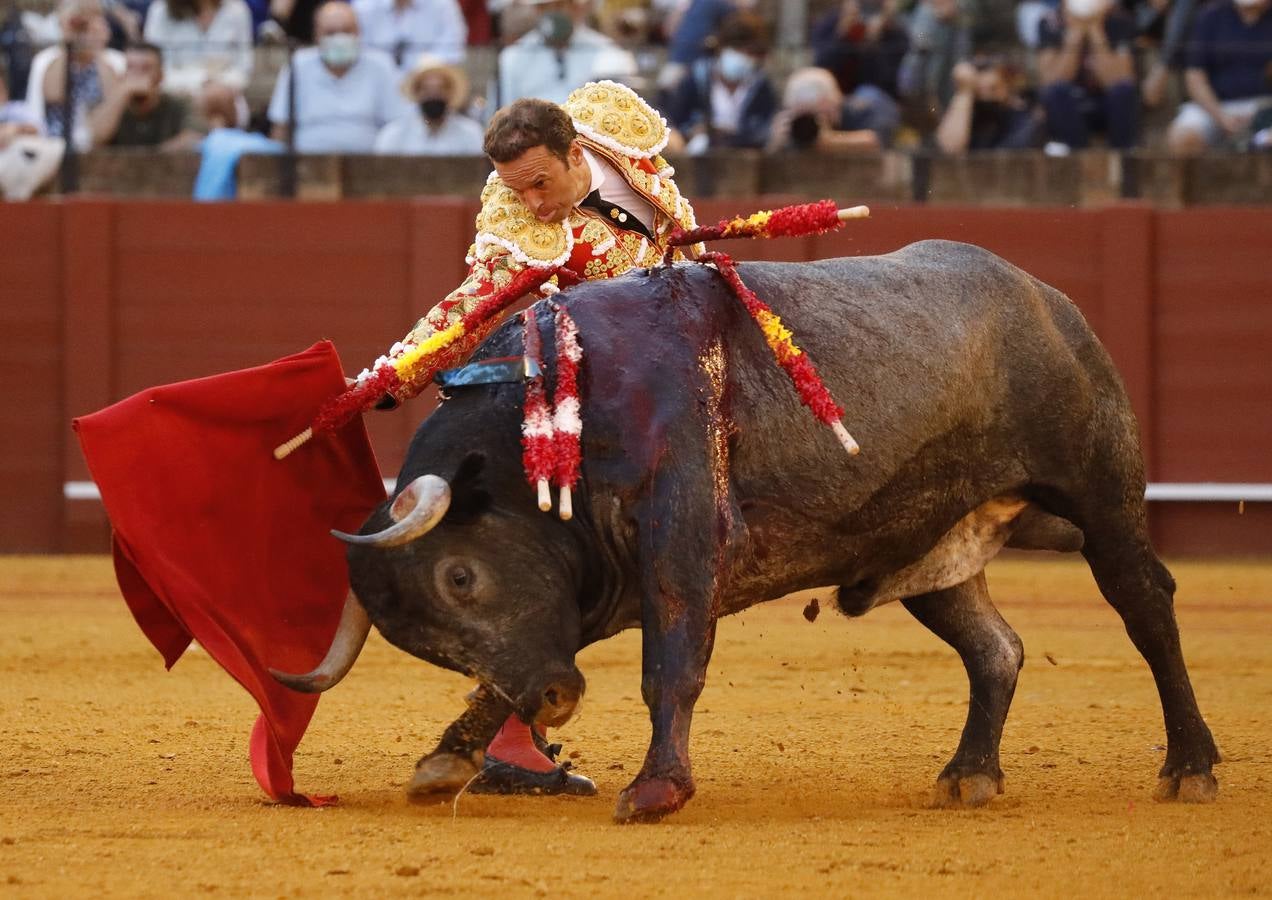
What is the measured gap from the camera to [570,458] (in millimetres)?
4188

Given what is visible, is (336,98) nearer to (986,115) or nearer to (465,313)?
(986,115)

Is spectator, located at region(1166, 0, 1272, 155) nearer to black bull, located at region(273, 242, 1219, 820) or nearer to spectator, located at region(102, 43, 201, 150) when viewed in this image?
spectator, located at region(102, 43, 201, 150)

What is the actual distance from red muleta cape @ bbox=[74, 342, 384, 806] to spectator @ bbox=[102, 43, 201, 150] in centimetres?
667

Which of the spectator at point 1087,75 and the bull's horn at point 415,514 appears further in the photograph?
the spectator at point 1087,75

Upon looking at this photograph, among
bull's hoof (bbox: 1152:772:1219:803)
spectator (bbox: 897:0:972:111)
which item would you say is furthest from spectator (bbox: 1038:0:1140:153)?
bull's hoof (bbox: 1152:772:1219:803)

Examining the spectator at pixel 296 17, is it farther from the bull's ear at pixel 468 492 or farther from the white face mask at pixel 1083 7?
the bull's ear at pixel 468 492

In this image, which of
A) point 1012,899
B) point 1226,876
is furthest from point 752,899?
point 1226,876

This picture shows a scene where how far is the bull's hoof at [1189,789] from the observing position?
→ 4.62 m

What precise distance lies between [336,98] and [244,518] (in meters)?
6.67

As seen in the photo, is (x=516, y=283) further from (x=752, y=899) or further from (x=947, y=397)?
(x=752, y=899)

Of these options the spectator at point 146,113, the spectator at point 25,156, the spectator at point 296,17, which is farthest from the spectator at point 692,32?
the spectator at point 25,156

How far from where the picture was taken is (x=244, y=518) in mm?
4668

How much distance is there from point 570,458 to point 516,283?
22.4 inches

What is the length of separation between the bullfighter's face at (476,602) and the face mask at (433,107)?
681 cm
